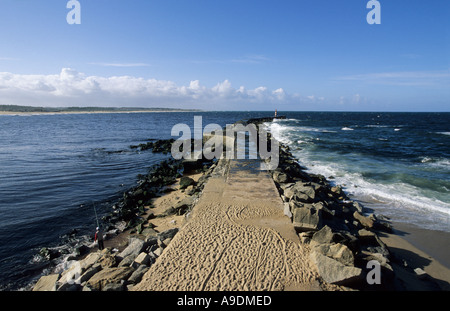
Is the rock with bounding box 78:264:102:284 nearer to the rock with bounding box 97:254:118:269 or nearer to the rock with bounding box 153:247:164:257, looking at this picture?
the rock with bounding box 97:254:118:269

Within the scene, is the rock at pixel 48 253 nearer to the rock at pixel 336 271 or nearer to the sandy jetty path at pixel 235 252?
the sandy jetty path at pixel 235 252

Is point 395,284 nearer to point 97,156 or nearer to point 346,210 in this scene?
point 346,210

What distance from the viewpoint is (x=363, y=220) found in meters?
8.41

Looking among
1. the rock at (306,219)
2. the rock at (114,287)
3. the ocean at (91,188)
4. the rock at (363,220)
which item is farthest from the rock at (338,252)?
the ocean at (91,188)

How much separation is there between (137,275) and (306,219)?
170 inches

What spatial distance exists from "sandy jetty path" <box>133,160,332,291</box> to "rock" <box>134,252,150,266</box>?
1.15 feet

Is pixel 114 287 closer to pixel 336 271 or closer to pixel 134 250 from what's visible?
pixel 134 250

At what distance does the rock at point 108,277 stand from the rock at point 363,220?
24.4 feet

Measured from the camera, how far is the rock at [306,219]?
21.2ft

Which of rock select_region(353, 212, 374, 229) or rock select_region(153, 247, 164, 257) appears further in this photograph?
rock select_region(353, 212, 374, 229)

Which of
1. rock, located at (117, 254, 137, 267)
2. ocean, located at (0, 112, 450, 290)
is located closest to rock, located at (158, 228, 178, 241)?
rock, located at (117, 254, 137, 267)

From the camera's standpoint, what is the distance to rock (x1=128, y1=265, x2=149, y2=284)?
4820mm
